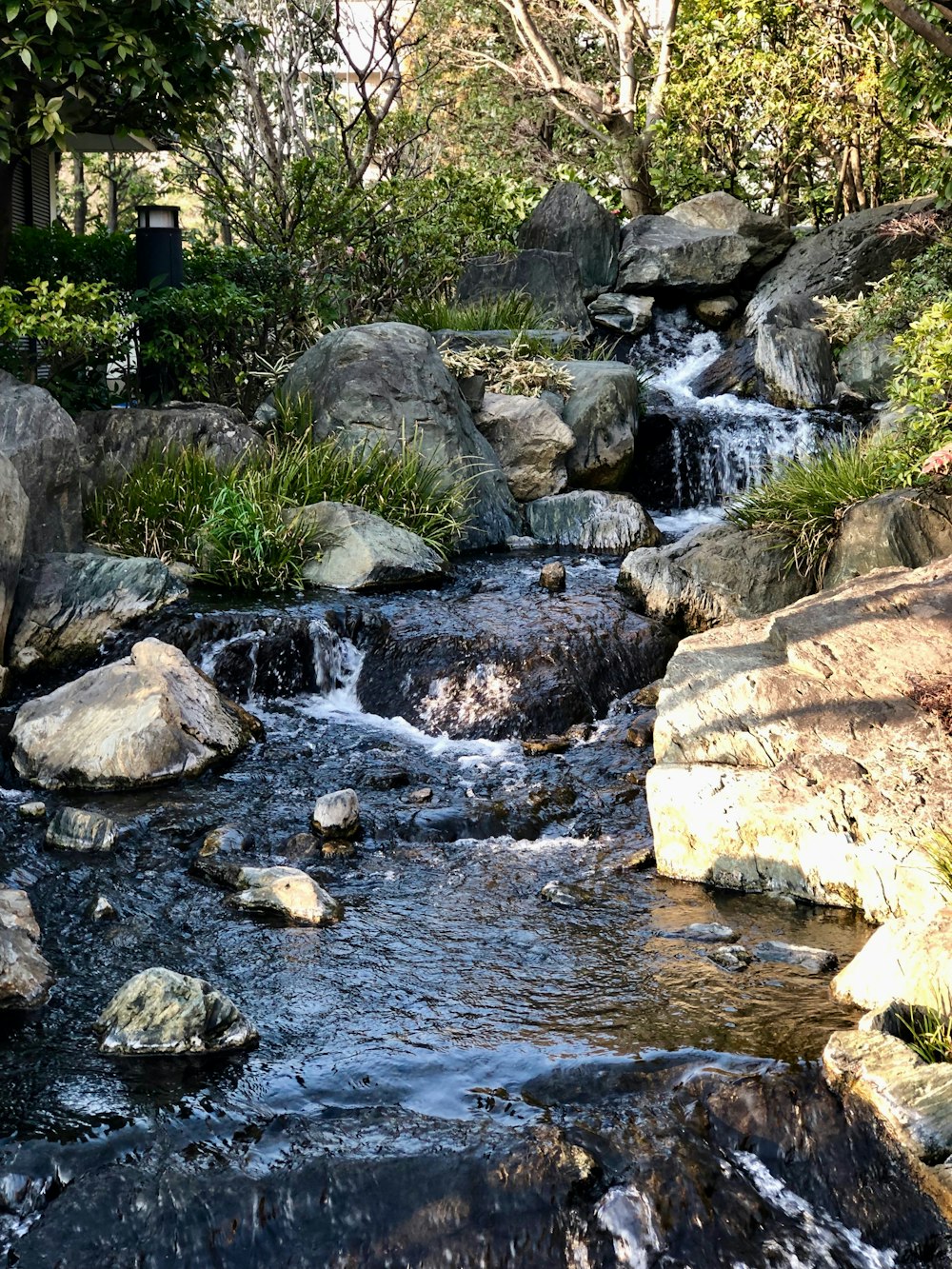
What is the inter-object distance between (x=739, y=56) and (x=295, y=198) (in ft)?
25.9

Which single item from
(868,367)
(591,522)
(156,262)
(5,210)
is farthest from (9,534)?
(868,367)

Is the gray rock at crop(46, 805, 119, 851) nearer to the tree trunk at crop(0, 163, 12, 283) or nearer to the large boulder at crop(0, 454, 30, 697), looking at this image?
the large boulder at crop(0, 454, 30, 697)

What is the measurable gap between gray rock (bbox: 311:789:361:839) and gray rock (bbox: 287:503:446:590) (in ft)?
11.6

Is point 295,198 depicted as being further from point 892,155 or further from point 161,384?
point 892,155

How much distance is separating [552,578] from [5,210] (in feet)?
18.2

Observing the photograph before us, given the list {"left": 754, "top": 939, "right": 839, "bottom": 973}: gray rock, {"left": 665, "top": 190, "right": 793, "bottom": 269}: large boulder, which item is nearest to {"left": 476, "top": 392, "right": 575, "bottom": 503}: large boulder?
{"left": 665, "top": 190, "right": 793, "bottom": 269}: large boulder

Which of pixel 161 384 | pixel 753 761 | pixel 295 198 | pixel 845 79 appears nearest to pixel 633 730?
pixel 753 761

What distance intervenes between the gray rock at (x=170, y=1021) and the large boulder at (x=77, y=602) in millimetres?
4433

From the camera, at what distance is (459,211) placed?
606 inches

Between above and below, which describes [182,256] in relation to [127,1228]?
above

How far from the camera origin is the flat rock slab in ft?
14.2

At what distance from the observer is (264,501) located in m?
10.0

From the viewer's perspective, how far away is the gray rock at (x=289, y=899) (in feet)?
17.6

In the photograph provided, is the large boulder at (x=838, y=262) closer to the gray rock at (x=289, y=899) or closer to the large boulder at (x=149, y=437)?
the large boulder at (x=149, y=437)
